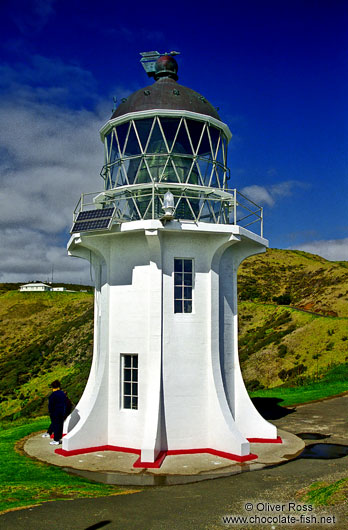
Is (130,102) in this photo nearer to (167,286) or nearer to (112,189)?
(112,189)

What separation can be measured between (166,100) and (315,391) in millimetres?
15713

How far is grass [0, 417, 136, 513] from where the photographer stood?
30.8 feet

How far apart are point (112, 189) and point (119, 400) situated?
6112 millimetres

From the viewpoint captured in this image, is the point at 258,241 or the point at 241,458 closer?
the point at 241,458

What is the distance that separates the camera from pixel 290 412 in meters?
19.2

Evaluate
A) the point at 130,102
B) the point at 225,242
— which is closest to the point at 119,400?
the point at 225,242

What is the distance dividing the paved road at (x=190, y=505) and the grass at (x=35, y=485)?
519 mm

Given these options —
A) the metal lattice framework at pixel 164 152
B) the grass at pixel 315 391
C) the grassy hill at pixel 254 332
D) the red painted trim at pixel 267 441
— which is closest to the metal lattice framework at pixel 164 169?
the metal lattice framework at pixel 164 152

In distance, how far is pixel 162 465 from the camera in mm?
12258

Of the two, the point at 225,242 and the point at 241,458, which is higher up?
the point at 225,242

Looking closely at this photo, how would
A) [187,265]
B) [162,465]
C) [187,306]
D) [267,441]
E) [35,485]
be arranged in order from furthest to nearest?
[267,441] → [187,265] → [187,306] → [162,465] → [35,485]

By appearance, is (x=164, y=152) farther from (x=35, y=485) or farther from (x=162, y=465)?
(x=35, y=485)

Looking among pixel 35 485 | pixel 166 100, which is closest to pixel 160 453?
pixel 35 485

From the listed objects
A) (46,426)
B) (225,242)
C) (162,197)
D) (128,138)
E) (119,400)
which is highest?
(128,138)
